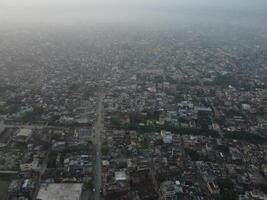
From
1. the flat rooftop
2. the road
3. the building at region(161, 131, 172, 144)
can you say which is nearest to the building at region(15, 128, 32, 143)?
the road

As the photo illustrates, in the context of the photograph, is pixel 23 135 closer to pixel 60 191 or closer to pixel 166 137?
pixel 60 191

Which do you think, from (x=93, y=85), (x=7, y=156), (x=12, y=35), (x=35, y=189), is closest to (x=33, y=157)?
(x=7, y=156)

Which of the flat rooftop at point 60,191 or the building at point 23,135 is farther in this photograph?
the building at point 23,135

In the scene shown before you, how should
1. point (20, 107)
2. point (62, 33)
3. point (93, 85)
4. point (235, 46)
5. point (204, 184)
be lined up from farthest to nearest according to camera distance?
point (62, 33), point (235, 46), point (93, 85), point (20, 107), point (204, 184)

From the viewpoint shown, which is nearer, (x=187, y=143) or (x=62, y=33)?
(x=187, y=143)

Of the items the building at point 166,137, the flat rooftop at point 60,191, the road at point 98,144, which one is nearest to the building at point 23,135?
the road at point 98,144

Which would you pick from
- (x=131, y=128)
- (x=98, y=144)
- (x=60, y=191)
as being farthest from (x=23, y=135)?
(x=131, y=128)

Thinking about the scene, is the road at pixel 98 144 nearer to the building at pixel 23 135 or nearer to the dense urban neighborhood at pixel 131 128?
the dense urban neighborhood at pixel 131 128

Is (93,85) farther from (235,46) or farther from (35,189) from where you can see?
(235,46)

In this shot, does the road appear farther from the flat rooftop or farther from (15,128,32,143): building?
(15,128,32,143): building
